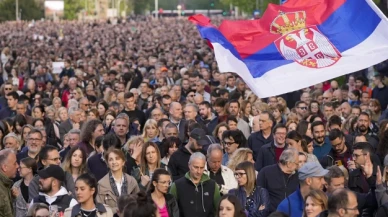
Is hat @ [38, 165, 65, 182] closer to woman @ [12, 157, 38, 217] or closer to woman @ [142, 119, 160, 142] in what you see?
woman @ [12, 157, 38, 217]

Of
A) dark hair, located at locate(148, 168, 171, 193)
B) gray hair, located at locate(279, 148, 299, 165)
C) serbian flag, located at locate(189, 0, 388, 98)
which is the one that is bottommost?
dark hair, located at locate(148, 168, 171, 193)

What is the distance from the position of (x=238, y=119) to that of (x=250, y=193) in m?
6.63

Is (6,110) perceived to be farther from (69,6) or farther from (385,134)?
(69,6)

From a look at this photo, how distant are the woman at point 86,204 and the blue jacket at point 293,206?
1.55 m

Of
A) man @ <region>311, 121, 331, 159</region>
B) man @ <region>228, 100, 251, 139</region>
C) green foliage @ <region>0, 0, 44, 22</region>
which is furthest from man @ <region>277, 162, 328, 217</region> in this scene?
green foliage @ <region>0, 0, 44, 22</region>

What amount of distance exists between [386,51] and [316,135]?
2764mm

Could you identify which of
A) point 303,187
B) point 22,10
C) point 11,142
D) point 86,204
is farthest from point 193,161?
point 22,10

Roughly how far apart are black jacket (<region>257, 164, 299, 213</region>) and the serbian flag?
34.8 inches

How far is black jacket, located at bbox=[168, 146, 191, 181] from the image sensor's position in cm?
1488

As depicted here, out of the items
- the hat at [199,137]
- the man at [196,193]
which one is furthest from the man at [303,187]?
the hat at [199,137]

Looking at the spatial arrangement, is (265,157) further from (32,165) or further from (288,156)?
(32,165)

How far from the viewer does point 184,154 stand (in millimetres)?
15117

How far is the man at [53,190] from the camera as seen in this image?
12433 millimetres

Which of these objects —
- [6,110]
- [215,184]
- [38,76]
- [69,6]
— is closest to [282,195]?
[215,184]
